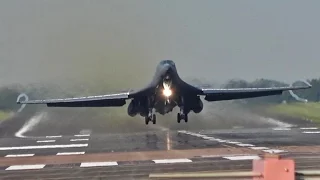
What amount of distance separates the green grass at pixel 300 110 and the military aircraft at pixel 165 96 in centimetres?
1135

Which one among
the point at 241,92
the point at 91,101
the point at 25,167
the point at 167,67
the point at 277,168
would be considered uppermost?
the point at 167,67

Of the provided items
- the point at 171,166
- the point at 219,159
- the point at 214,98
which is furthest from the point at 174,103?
the point at 171,166

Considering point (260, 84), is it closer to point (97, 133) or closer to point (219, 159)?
point (97, 133)

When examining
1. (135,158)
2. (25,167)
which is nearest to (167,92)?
(135,158)

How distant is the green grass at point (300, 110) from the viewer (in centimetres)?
6107

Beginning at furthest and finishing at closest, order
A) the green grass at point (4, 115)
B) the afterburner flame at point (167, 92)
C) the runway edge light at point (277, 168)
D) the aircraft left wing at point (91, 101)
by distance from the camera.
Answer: the green grass at point (4, 115), the aircraft left wing at point (91, 101), the afterburner flame at point (167, 92), the runway edge light at point (277, 168)

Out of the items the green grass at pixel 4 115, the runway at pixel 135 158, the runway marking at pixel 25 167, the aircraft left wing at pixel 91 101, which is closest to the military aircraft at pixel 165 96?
the aircraft left wing at pixel 91 101

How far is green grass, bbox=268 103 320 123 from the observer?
61072 millimetres

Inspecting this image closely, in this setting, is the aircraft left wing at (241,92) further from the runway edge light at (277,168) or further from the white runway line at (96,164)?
the runway edge light at (277,168)

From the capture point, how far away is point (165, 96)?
129ft

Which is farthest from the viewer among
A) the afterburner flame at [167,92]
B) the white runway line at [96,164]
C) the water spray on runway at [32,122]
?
the water spray on runway at [32,122]

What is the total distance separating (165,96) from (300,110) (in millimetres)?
28181

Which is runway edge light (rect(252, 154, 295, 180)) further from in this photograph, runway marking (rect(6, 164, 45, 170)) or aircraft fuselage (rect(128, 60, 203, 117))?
aircraft fuselage (rect(128, 60, 203, 117))

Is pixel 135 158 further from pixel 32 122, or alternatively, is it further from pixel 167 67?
pixel 32 122
